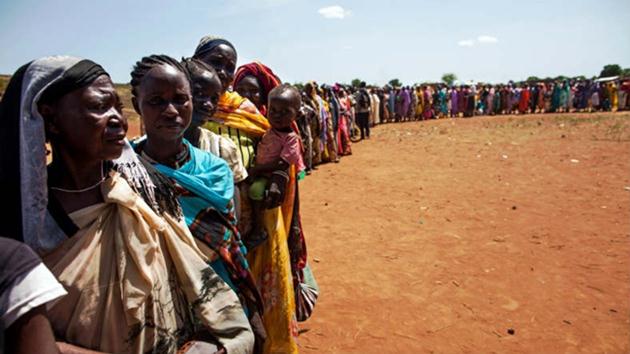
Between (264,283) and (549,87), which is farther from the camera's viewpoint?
(549,87)

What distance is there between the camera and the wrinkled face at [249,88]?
9.55 feet

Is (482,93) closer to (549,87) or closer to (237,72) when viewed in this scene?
(549,87)

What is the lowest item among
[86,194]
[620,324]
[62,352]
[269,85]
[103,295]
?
[620,324]

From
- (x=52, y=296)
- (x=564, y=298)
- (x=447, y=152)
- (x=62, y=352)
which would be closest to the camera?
(x=52, y=296)

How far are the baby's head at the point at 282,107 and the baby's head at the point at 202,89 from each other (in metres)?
0.61

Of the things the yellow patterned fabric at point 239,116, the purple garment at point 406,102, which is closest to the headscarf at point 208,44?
the yellow patterned fabric at point 239,116

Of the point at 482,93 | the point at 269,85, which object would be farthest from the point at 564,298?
the point at 482,93

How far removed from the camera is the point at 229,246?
5.73ft

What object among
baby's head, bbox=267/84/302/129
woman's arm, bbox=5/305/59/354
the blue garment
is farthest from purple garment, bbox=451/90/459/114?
woman's arm, bbox=5/305/59/354

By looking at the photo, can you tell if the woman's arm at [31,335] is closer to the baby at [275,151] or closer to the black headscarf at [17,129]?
the black headscarf at [17,129]

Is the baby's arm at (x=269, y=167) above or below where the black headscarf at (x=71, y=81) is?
below

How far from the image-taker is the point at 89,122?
125cm

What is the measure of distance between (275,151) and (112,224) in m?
1.40

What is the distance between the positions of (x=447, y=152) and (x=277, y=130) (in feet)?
33.4
